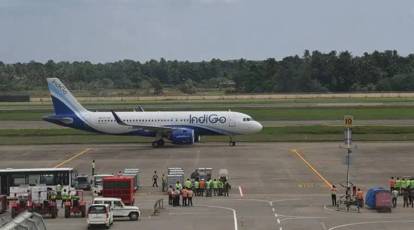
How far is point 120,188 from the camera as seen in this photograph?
4297 centimetres

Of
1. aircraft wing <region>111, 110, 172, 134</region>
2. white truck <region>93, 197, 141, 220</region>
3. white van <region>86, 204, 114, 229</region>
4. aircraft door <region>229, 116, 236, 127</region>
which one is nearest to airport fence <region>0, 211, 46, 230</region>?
white van <region>86, 204, 114, 229</region>

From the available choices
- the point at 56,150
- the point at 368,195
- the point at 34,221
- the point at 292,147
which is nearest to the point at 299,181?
the point at 368,195

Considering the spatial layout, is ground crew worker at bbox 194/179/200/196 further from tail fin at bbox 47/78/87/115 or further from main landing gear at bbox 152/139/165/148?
tail fin at bbox 47/78/87/115

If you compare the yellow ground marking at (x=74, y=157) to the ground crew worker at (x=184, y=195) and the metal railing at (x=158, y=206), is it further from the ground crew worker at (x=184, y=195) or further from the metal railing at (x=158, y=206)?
the ground crew worker at (x=184, y=195)

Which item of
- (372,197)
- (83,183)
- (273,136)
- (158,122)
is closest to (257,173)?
(83,183)

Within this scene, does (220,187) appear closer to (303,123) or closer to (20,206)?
(20,206)

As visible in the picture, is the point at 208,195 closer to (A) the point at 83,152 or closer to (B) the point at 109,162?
(B) the point at 109,162

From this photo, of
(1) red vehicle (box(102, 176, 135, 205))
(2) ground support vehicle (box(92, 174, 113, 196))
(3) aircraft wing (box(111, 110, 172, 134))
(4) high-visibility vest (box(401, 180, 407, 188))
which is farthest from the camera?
(3) aircraft wing (box(111, 110, 172, 134))

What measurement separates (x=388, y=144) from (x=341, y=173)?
21293 mm

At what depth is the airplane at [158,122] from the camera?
254 ft

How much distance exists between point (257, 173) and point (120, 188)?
16.0m

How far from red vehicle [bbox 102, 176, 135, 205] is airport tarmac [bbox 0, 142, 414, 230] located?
91 cm

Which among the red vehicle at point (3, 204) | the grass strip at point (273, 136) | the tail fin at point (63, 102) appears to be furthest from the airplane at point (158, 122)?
the red vehicle at point (3, 204)

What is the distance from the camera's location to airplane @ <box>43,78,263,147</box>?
77.3 metres
